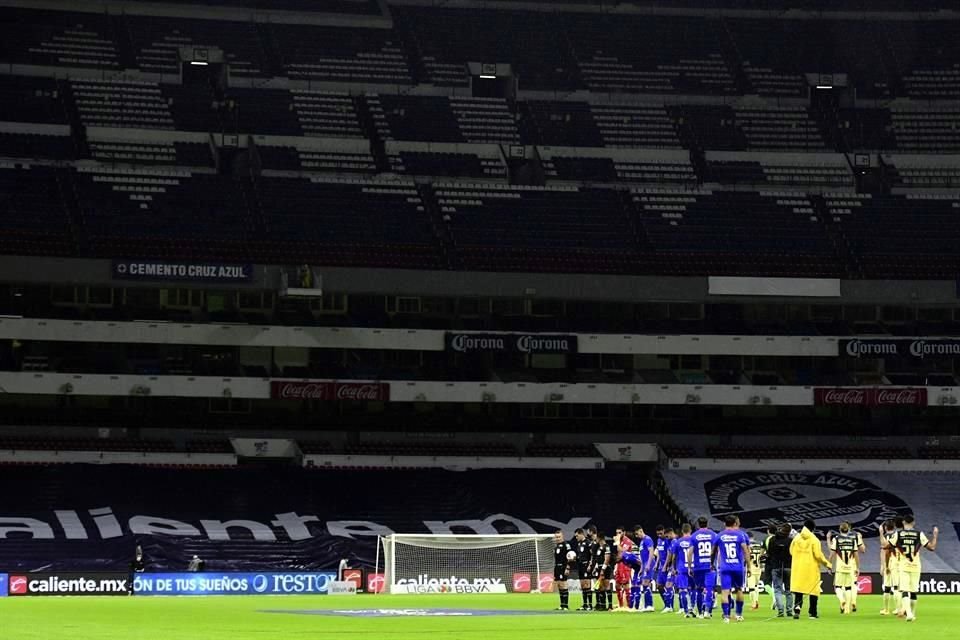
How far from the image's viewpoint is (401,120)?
79938mm

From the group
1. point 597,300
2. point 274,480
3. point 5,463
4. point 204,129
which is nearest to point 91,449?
point 5,463

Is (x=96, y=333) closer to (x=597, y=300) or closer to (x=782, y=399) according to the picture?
(x=597, y=300)

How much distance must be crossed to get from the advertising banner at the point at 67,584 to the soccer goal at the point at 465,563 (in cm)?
913

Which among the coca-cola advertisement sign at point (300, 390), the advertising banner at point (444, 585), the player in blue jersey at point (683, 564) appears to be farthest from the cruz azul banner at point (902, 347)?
the player in blue jersey at point (683, 564)

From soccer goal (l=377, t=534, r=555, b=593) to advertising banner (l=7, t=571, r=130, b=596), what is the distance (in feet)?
29.9

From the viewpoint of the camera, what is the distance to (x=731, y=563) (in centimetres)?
3319

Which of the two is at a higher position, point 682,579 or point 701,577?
point 701,577

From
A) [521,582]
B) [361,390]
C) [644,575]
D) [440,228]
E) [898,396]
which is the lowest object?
[521,582]

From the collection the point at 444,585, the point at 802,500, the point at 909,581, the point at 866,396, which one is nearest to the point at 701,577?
the point at 909,581

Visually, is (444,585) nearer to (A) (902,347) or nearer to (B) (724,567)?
(B) (724,567)

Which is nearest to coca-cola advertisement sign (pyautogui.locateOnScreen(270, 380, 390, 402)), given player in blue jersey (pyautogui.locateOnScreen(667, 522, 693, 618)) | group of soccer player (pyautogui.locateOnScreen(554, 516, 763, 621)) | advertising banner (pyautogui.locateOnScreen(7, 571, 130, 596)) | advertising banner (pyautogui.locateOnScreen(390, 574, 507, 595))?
advertising banner (pyautogui.locateOnScreen(390, 574, 507, 595))

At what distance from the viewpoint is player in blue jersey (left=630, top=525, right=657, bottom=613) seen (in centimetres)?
3706

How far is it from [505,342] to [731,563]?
3848 centimetres

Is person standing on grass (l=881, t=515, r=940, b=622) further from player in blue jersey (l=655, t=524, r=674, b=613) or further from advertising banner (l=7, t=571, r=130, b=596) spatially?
advertising banner (l=7, t=571, r=130, b=596)
